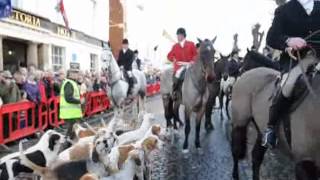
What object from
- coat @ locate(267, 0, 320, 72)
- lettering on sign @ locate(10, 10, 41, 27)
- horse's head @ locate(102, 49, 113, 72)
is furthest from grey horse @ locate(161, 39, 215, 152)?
lettering on sign @ locate(10, 10, 41, 27)

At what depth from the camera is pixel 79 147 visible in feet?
23.8

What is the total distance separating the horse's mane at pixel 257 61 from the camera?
9500mm

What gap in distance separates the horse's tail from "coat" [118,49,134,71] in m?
9.30

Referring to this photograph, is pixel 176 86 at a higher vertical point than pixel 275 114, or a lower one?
higher

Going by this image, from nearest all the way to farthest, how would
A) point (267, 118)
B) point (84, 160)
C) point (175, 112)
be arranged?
point (84, 160), point (267, 118), point (175, 112)

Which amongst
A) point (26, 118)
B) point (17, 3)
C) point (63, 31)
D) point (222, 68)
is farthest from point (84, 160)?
point (63, 31)

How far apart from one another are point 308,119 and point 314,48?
911 mm

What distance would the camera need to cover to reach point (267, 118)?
6.64 m

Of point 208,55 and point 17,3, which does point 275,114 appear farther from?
point 17,3

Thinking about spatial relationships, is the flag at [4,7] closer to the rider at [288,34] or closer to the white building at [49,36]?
the white building at [49,36]

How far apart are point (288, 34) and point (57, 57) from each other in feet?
79.7

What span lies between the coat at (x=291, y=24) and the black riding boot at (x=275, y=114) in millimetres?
528

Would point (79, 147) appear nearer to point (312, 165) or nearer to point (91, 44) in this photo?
point (312, 165)

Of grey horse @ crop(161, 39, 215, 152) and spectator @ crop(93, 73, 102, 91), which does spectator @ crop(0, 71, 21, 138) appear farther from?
spectator @ crop(93, 73, 102, 91)
